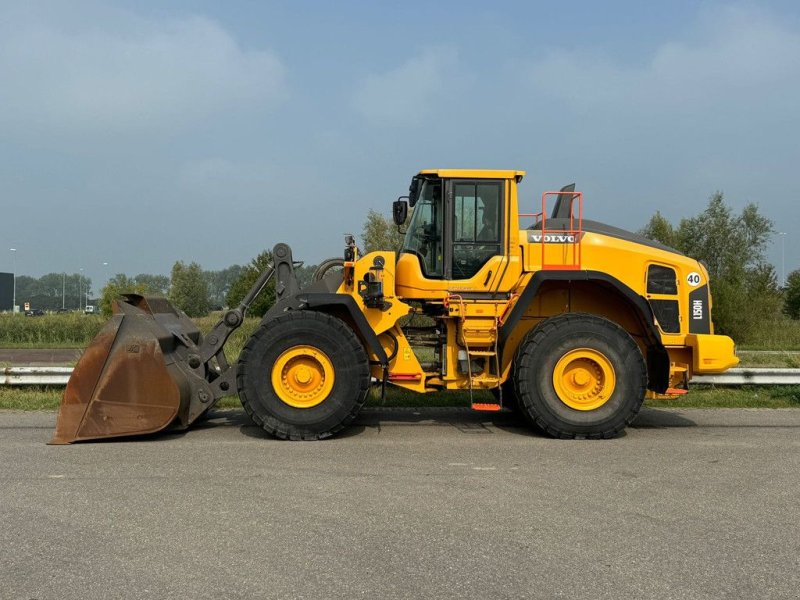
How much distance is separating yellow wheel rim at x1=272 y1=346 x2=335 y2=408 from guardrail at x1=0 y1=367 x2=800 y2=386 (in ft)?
15.1

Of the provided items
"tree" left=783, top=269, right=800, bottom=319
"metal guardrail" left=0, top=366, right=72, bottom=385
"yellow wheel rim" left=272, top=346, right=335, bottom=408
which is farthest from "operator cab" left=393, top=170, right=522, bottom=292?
"tree" left=783, top=269, right=800, bottom=319

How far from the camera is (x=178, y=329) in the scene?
8109mm

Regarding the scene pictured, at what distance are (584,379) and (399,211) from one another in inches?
111

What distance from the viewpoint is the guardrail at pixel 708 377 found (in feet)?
33.7

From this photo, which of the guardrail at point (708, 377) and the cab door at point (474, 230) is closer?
the cab door at point (474, 230)

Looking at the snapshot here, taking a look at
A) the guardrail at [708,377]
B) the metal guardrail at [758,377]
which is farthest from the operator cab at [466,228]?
the metal guardrail at [758,377]

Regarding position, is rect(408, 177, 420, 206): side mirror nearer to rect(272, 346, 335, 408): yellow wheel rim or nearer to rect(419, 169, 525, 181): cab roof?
rect(419, 169, 525, 181): cab roof

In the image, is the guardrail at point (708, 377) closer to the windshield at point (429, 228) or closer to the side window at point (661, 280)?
the side window at point (661, 280)

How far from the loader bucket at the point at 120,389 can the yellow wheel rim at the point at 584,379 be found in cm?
407

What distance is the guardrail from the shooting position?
10.3 metres

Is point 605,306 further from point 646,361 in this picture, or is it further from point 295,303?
point 295,303


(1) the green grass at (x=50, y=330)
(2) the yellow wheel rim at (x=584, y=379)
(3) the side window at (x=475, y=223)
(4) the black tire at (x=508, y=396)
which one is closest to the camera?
(2) the yellow wheel rim at (x=584, y=379)

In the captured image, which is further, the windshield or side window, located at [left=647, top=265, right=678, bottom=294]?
the windshield

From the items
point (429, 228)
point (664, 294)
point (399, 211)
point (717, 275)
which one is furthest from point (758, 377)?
point (717, 275)
